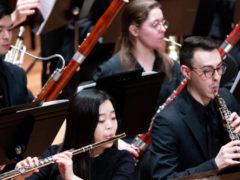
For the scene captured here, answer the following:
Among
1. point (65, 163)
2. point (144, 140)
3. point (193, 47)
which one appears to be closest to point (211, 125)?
point (193, 47)

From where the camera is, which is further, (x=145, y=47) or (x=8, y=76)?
(x=145, y=47)

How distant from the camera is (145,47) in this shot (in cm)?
265

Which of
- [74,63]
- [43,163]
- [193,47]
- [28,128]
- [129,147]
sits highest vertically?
[193,47]

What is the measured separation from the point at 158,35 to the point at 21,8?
0.77 metres

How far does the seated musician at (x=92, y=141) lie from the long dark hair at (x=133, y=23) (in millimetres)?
790

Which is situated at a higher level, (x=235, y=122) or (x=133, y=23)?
(x=133, y=23)

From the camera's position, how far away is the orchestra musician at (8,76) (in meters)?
2.08

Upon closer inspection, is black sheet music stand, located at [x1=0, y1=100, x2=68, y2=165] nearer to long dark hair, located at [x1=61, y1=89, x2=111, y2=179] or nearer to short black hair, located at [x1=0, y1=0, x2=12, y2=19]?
long dark hair, located at [x1=61, y1=89, x2=111, y2=179]

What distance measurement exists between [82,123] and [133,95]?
316 mm

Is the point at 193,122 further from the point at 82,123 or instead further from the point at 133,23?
the point at 133,23

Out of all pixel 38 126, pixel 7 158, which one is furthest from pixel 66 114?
pixel 7 158

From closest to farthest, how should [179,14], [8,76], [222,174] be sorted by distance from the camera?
[222,174] < [8,76] < [179,14]

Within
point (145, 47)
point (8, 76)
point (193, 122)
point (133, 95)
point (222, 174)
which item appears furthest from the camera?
point (145, 47)

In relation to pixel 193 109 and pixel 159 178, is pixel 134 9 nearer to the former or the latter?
pixel 193 109
